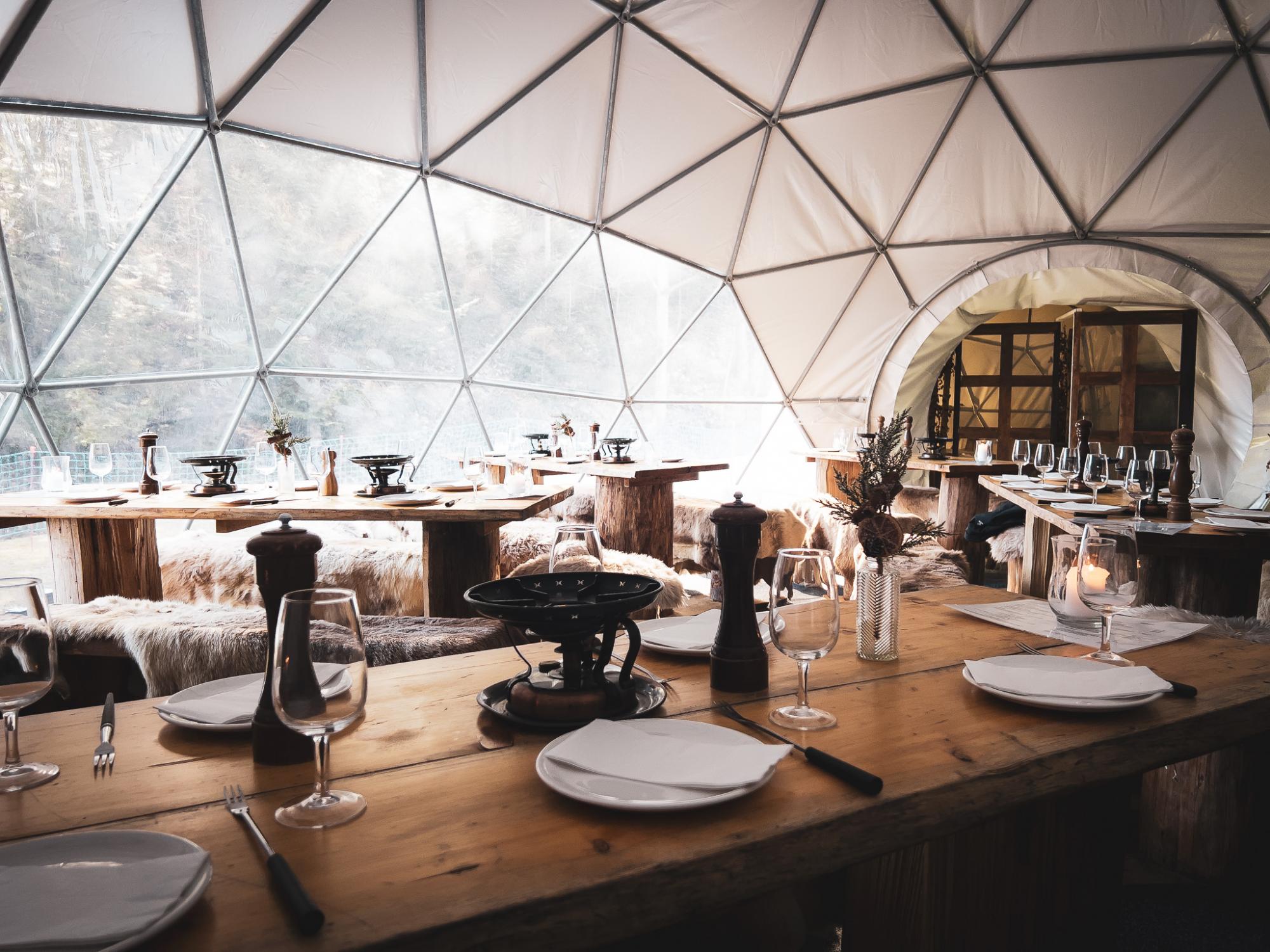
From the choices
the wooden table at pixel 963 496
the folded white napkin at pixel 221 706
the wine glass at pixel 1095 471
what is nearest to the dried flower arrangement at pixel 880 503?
the folded white napkin at pixel 221 706

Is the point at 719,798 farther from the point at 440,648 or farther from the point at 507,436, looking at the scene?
the point at 507,436

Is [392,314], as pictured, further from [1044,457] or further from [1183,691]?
[1183,691]

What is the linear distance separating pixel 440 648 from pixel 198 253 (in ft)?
23.0

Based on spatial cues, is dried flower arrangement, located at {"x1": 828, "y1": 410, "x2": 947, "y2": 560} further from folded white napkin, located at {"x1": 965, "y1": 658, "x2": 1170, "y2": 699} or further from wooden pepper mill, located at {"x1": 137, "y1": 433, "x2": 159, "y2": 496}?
wooden pepper mill, located at {"x1": 137, "y1": 433, "x2": 159, "y2": 496}

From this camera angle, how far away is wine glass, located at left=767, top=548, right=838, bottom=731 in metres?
1.46

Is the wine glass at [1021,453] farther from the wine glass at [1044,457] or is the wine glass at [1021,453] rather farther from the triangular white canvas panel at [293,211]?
the triangular white canvas panel at [293,211]

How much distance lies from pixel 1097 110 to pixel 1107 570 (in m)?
8.02

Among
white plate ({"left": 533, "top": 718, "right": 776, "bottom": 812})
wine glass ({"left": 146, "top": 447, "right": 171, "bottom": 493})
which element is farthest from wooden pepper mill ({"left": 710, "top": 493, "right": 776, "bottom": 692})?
wine glass ({"left": 146, "top": 447, "right": 171, "bottom": 493})

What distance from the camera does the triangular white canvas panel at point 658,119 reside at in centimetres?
802

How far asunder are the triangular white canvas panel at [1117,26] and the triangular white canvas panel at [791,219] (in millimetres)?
2578

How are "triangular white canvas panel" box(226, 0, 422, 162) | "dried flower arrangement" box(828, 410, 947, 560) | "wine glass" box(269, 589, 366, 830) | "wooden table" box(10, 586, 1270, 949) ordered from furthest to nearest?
1. "triangular white canvas panel" box(226, 0, 422, 162)
2. "dried flower arrangement" box(828, 410, 947, 560)
3. "wine glass" box(269, 589, 366, 830)
4. "wooden table" box(10, 586, 1270, 949)

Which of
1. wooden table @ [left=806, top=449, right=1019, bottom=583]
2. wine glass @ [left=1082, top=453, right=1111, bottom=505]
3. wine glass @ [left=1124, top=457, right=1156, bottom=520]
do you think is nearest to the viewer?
wine glass @ [left=1124, top=457, right=1156, bottom=520]

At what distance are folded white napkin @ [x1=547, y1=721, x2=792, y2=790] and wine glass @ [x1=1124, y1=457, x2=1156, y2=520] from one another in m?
3.68

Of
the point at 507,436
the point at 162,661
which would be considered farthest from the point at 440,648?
the point at 507,436
